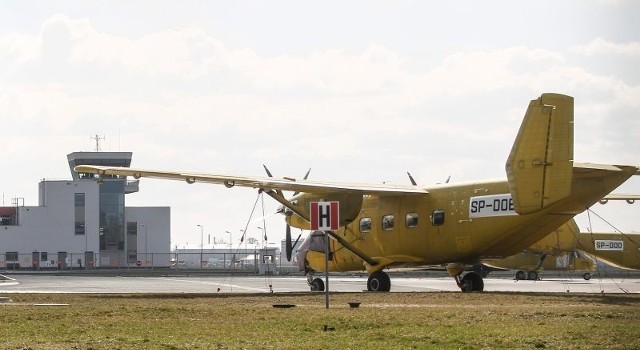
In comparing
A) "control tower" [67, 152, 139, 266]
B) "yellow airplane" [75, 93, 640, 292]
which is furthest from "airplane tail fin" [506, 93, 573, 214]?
"control tower" [67, 152, 139, 266]

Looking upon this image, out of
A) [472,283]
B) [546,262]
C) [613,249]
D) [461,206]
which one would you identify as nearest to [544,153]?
[461,206]

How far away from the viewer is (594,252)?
8244cm

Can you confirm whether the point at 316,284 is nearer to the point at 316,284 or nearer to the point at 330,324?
the point at 316,284

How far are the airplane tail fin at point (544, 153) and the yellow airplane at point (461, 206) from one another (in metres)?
0.03

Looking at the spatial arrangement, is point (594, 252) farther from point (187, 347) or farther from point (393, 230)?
point (187, 347)

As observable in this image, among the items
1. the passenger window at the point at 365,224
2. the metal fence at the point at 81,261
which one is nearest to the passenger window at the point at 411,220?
the passenger window at the point at 365,224

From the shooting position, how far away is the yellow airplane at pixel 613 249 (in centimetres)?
8244

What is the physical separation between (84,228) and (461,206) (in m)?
104

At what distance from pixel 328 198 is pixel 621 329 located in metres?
23.5

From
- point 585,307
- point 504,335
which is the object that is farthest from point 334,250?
point 504,335

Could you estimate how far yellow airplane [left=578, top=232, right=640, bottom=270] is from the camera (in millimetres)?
82438

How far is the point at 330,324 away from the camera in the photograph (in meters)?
25.7

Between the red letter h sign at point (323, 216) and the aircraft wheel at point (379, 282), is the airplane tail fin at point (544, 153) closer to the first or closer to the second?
the red letter h sign at point (323, 216)

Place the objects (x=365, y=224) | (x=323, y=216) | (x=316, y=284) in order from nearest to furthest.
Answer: (x=323, y=216), (x=365, y=224), (x=316, y=284)
